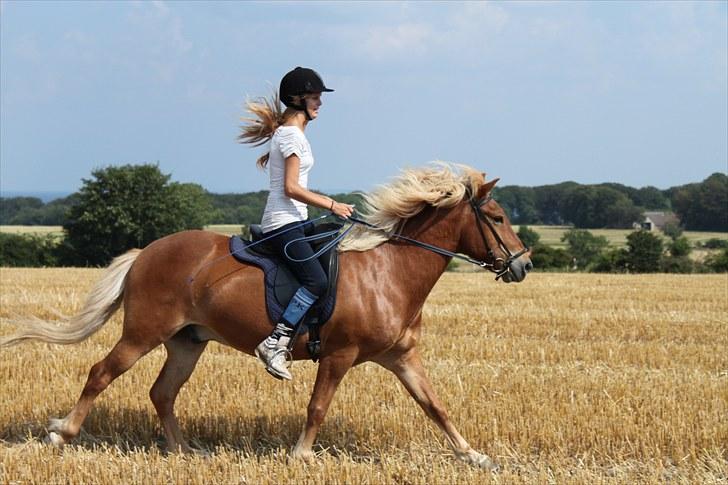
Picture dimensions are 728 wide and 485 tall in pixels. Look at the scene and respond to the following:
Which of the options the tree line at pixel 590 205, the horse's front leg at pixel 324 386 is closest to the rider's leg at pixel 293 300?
the horse's front leg at pixel 324 386

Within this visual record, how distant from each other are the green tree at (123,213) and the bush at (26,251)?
123 centimetres

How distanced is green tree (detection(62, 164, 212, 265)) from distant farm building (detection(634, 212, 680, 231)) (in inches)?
1563

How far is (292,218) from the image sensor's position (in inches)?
224

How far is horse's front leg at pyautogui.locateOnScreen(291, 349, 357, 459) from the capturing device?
557 centimetres

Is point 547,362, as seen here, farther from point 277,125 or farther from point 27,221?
point 27,221

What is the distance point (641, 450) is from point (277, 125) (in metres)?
3.54

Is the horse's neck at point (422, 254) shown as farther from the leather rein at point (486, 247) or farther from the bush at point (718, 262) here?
the bush at point (718, 262)

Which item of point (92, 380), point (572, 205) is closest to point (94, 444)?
point (92, 380)

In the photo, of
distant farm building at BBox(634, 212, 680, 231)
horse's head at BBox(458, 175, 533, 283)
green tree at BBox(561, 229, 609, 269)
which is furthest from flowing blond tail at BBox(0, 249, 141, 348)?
distant farm building at BBox(634, 212, 680, 231)

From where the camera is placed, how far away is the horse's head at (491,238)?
5695mm

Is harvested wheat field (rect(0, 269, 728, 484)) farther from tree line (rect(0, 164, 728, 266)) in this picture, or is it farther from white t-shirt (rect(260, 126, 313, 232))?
tree line (rect(0, 164, 728, 266))

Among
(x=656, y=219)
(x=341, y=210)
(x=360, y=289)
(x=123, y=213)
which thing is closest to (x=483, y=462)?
(x=360, y=289)

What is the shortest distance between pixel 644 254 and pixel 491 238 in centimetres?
3194

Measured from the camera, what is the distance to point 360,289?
5.62 meters
